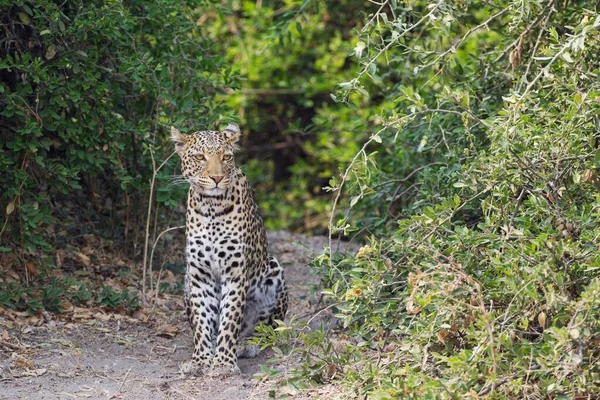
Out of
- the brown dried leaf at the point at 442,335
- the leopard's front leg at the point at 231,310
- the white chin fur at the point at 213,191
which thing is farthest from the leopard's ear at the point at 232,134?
the brown dried leaf at the point at 442,335

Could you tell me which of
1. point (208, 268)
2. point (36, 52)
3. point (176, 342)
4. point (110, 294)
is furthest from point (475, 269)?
point (36, 52)

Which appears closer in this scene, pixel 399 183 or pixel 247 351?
pixel 247 351

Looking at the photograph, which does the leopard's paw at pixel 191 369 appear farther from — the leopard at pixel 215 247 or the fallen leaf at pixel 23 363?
the fallen leaf at pixel 23 363

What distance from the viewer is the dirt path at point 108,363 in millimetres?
6637

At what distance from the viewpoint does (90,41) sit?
793 centimetres

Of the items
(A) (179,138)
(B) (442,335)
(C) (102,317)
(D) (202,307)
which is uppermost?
(A) (179,138)

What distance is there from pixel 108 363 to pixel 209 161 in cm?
153

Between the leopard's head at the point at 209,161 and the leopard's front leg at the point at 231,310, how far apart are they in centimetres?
58

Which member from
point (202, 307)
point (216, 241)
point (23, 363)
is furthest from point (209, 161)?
point (23, 363)

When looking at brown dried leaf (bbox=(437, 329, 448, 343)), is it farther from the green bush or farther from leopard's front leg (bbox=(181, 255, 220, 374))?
the green bush

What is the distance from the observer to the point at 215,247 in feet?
24.1

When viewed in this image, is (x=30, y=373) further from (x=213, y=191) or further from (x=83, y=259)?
(x=83, y=259)

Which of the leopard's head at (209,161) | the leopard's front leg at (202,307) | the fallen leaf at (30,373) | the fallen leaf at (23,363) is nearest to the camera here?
the fallen leaf at (30,373)

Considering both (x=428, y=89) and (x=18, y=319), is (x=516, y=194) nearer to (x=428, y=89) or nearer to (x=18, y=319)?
(x=428, y=89)
